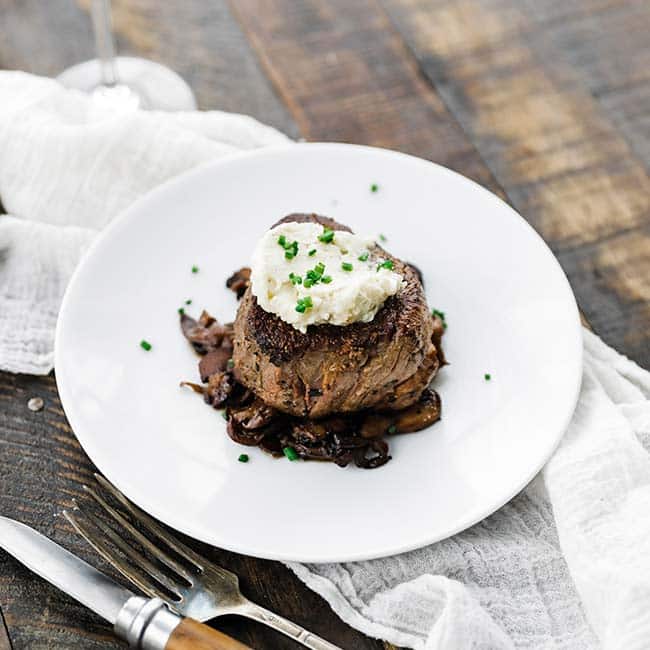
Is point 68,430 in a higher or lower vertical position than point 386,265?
lower

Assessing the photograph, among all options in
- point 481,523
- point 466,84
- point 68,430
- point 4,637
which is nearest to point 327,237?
point 481,523

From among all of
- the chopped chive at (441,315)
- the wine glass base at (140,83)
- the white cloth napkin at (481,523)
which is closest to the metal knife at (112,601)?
the white cloth napkin at (481,523)

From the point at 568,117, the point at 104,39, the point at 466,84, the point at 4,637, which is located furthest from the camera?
the point at 466,84

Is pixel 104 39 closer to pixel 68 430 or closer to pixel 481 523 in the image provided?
pixel 68 430

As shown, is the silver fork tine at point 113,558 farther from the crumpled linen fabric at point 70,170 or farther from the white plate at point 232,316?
the crumpled linen fabric at point 70,170

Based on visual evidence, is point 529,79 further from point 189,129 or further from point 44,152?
point 44,152

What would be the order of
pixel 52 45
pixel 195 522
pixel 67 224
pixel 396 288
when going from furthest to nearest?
pixel 52 45
pixel 67 224
pixel 396 288
pixel 195 522

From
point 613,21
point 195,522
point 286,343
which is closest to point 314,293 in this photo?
point 286,343

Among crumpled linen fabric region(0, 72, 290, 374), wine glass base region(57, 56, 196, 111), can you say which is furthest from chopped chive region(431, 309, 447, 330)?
wine glass base region(57, 56, 196, 111)
